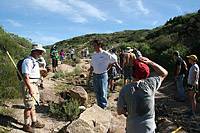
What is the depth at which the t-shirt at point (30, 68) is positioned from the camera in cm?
331

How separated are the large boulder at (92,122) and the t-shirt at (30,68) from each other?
1.32m

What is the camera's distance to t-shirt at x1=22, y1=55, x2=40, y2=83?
3309mm

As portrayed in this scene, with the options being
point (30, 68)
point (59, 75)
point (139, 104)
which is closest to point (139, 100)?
point (139, 104)

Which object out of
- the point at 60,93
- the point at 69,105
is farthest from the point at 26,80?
the point at 60,93

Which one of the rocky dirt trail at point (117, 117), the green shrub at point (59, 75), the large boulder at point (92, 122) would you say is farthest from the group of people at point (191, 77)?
the green shrub at point (59, 75)

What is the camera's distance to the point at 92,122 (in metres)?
3.52

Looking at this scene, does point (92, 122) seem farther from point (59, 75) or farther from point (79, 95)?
point (59, 75)

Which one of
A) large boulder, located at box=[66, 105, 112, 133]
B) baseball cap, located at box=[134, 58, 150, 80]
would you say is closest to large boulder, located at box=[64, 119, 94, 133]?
large boulder, located at box=[66, 105, 112, 133]

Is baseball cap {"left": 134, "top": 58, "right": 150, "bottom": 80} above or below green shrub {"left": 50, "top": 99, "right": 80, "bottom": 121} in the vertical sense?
above

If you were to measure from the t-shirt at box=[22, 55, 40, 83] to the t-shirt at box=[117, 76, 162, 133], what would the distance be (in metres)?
2.13

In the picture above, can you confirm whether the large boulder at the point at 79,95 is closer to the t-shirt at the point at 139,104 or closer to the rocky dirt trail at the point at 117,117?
the rocky dirt trail at the point at 117,117

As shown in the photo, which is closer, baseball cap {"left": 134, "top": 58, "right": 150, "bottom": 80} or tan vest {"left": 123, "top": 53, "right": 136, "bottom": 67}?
baseball cap {"left": 134, "top": 58, "right": 150, "bottom": 80}

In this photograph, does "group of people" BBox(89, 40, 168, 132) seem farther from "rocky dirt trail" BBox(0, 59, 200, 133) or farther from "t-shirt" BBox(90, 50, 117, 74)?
"t-shirt" BBox(90, 50, 117, 74)

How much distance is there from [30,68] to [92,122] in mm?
1750
